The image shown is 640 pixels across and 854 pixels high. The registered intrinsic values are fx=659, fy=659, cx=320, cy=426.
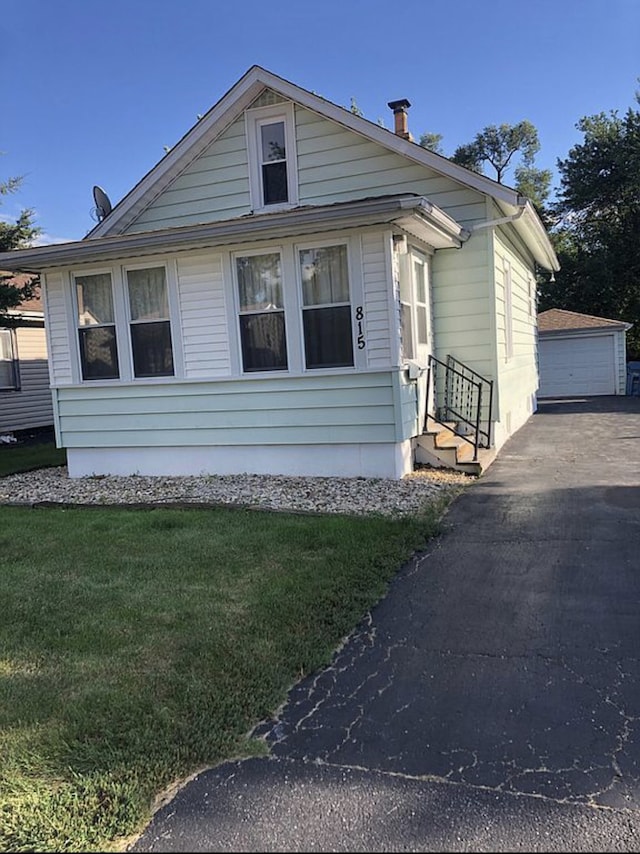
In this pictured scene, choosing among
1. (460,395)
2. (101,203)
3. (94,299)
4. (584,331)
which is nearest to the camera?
(94,299)

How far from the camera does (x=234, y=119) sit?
10398mm

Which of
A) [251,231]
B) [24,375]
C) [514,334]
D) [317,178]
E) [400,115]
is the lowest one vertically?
[24,375]

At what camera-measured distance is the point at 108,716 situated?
292 centimetres

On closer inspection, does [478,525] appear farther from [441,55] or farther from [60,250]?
[441,55]

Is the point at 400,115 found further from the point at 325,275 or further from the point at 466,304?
the point at 325,275

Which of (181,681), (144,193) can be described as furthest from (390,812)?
(144,193)

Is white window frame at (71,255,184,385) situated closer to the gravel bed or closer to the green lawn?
the gravel bed

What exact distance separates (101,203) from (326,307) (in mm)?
5695

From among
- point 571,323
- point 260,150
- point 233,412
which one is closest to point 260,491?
point 233,412

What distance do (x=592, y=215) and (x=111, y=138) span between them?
2107cm

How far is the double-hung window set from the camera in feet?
54.9

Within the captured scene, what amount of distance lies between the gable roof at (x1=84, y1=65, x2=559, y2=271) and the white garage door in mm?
11800

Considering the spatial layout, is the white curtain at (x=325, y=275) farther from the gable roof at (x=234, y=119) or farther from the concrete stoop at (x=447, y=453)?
the gable roof at (x=234, y=119)

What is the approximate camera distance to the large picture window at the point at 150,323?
899 centimetres
